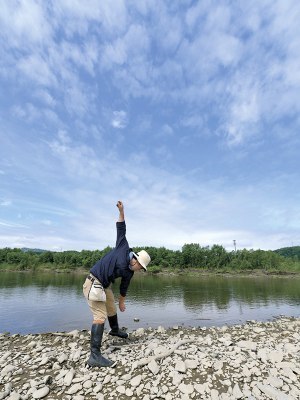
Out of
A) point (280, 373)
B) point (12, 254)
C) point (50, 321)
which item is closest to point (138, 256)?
A: point (280, 373)

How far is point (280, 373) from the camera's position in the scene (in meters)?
6.17

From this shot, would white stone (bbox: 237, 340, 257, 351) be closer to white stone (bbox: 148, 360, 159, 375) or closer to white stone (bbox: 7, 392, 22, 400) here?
white stone (bbox: 148, 360, 159, 375)

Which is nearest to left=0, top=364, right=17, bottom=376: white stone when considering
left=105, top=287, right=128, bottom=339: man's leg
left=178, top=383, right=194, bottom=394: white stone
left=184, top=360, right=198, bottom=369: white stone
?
left=105, top=287, right=128, bottom=339: man's leg

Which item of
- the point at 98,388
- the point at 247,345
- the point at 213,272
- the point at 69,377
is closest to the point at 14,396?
the point at 69,377

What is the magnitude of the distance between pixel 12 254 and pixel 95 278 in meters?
123

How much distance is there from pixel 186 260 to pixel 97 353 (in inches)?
4298

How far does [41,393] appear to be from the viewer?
553 centimetres

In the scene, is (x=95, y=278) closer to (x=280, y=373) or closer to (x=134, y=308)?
(x=280, y=373)

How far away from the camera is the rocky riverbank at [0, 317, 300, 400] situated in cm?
551

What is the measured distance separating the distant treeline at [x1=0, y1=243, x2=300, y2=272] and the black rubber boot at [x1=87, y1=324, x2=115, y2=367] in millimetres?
98788

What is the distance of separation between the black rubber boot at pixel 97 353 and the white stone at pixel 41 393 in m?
1.07

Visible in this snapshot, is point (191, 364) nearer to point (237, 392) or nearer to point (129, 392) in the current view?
point (237, 392)

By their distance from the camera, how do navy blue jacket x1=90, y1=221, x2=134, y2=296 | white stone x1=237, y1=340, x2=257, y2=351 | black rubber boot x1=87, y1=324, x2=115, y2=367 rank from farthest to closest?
1. white stone x1=237, y1=340, x2=257, y2=351
2. navy blue jacket x1=90, y1=221, x2=134, y2=296
3. black rubber boot x1=87, y1=324, x2=115, y2=367

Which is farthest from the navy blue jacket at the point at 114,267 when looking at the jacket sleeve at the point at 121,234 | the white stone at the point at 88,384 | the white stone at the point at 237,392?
the white stone at the point at 237,392
